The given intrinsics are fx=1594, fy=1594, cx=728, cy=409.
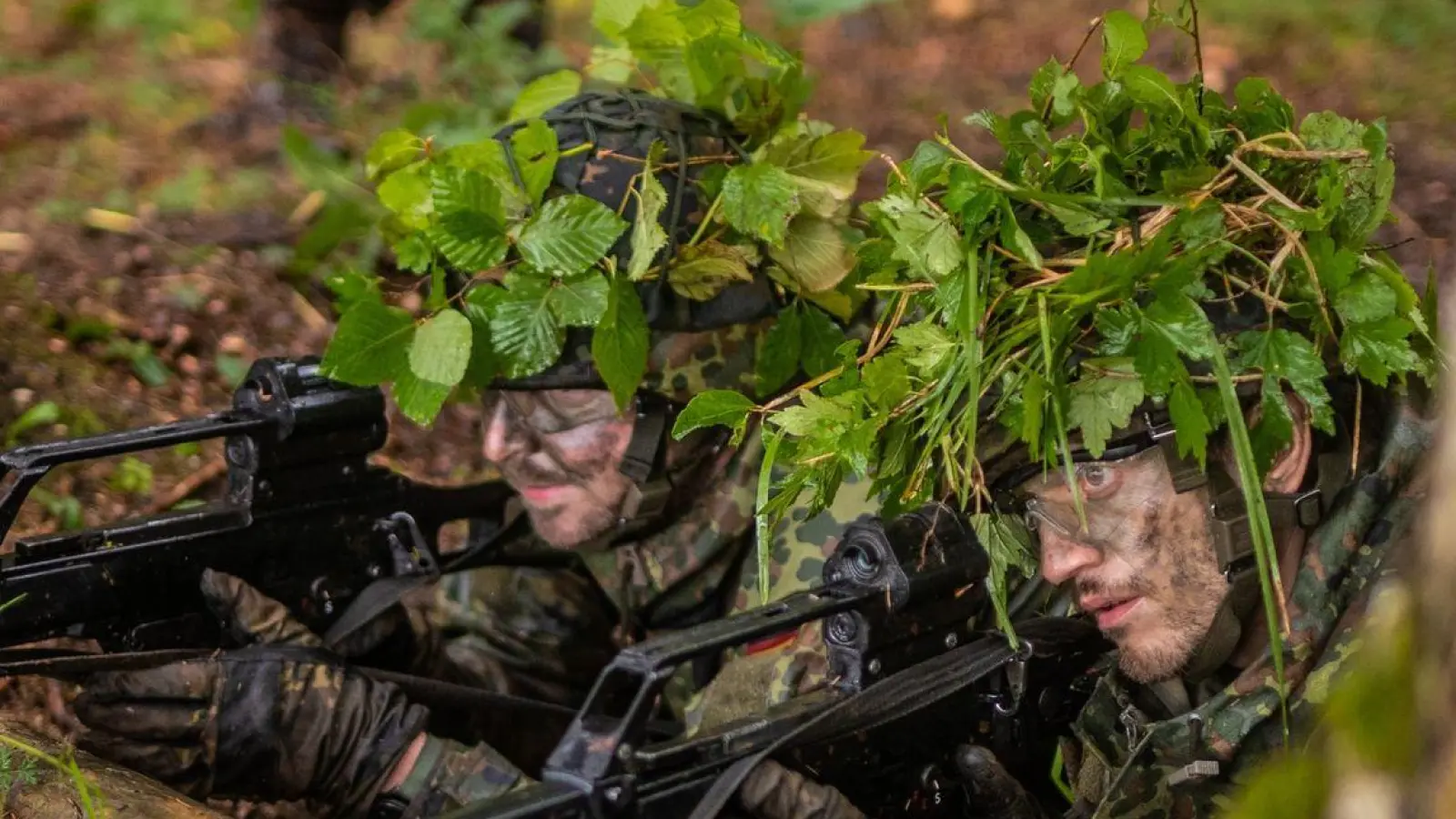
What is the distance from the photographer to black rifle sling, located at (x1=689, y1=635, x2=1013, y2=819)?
9.18 ft

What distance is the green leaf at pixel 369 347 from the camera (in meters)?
3.67

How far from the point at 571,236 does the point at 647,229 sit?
18 centimetres

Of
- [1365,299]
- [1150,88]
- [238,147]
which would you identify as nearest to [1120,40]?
[1150,88]

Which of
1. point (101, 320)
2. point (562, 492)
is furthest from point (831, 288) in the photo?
point (101, 320)

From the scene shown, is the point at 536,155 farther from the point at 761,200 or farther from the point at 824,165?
the point at 824,165

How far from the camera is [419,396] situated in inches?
145

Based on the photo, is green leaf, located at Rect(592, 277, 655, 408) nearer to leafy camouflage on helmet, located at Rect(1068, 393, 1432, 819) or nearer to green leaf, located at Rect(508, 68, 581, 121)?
green leaf, located at Rect(508, 68, 581, 121)

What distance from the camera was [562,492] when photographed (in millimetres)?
4117

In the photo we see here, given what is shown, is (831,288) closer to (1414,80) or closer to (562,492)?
(562,492)

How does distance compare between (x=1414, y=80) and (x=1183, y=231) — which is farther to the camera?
(x=1414, y=80)

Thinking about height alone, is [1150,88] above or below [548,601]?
above

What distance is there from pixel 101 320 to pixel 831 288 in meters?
3.01

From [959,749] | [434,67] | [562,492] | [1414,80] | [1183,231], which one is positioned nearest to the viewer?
[1183,231]

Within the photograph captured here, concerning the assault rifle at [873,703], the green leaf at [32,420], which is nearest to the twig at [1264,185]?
the assault rifle at [873,703]
